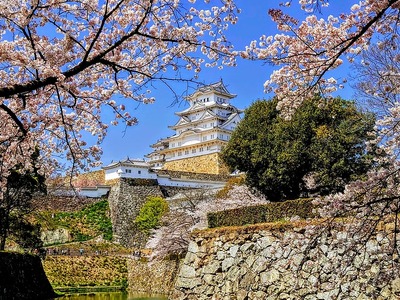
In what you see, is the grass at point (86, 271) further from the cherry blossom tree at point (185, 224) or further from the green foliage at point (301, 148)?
the green foliage at point (301, 148)

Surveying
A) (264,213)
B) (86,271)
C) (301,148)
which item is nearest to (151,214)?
(86,271)

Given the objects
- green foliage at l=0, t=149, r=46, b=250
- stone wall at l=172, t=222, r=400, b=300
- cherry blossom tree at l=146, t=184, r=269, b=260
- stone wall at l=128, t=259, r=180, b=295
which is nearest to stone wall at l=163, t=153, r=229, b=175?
stone wall at l=128, t=259, r=180, b=295

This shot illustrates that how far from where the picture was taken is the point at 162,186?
32.0 meters

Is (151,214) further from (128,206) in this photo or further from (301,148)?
(301,148)

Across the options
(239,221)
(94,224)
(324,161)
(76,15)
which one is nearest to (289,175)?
(324,161)

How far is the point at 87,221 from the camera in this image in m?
29.3

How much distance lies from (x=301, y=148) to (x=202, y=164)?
24366 mm

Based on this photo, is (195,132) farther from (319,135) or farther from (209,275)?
(209,275)

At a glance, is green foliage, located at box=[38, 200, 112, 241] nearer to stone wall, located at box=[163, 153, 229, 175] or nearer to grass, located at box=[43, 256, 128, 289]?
grass, located at box=[43, 256, 128, 289]

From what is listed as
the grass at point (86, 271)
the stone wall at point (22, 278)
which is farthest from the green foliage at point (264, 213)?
the grass at point (86, 271)

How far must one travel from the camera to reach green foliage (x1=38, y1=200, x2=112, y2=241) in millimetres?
28281

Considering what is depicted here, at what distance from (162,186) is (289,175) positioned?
16.9m

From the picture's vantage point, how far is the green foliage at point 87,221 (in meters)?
28.3

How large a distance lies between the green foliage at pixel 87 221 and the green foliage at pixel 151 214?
195 cm
